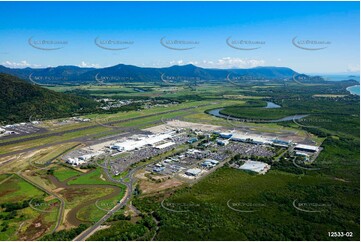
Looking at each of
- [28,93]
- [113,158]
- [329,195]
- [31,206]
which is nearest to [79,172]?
[113,158]

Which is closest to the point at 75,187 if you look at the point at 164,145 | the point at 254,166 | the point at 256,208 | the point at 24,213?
the point at 24,213

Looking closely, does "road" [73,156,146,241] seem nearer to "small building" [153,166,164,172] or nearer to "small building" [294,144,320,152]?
"small building" [153,166,164,172]

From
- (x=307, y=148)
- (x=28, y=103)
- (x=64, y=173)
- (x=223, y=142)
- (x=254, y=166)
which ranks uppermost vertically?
(x=28, y=103)

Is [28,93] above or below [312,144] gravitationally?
above

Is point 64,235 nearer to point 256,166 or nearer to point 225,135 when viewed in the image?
point 256,166

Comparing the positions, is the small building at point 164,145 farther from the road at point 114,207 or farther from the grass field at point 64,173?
the grass field at point 64,173

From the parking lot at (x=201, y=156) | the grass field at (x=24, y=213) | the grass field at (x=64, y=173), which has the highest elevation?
the parking lot at (x=201, y=156)

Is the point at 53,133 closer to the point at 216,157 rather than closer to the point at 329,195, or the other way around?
the point at 216,157

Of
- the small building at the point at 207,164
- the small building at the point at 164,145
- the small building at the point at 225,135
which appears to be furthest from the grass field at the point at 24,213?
the small building at the point at 225,135

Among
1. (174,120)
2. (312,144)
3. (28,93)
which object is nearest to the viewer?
(312,144)
